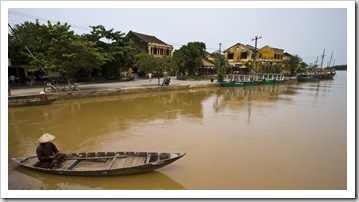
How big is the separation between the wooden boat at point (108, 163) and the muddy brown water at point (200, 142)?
0.31m

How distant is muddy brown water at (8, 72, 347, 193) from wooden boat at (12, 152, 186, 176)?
1.00 feet

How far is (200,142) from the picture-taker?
8258 millimetres

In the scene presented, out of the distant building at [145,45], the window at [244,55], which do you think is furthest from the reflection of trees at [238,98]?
the window at [244,55]

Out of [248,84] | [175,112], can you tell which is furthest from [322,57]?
[175,112]

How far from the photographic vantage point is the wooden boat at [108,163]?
5031 mm

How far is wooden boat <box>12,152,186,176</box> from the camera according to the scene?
5.03 m

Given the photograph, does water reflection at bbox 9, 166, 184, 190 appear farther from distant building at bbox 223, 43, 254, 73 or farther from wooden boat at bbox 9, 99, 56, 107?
distant building at bbox 223, 43, 254, 73

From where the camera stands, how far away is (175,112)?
45.4 ft

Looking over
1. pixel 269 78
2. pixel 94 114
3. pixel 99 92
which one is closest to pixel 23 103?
pixel 94 114

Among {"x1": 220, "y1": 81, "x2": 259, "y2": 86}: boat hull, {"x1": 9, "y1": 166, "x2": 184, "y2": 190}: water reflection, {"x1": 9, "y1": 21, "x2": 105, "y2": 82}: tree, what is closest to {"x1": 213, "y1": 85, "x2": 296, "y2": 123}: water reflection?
{"x1": 220, "y1": 81, "x2": 259, "y2": 86}: boat hull

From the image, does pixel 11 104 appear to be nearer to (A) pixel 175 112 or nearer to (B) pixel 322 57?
(A) pixel 175 112

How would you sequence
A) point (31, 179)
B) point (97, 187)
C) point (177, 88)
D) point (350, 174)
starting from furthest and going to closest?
1. point (177, 88)
2. point (31, 179)
3. point (97, 187)
4. point (350, 174)

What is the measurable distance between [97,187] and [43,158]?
1643mm

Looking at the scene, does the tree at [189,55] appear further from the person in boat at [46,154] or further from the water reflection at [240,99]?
the person in boat at [46,154]
